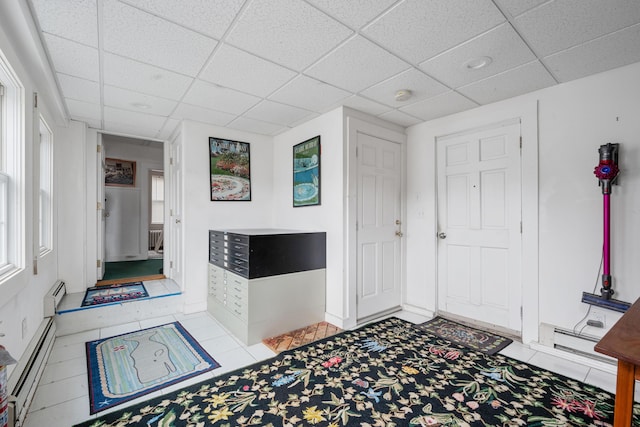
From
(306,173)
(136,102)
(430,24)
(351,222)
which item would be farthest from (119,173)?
(430,24)

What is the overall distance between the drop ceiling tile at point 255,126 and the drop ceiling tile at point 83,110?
1.46m

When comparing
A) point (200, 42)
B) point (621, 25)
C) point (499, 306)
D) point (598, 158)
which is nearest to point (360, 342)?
point (499, 306)

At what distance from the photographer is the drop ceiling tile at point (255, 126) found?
376 centimetres

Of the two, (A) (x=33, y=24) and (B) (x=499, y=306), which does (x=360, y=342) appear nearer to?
(B) (x=499, y=306)

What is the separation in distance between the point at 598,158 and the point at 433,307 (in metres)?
2.20

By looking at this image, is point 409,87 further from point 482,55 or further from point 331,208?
point 331,208

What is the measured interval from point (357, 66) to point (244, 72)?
3.09 feet

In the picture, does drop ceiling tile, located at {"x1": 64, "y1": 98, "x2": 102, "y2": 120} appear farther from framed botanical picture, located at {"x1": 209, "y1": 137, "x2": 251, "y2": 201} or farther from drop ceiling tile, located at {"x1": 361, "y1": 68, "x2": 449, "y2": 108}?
drop ceiling tile, located at {"x1": 361, "y1": 68, "x2": 449, "y2": 108}

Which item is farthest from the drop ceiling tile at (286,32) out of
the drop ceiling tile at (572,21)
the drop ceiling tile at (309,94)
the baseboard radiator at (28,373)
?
the baseboard radiator at (28,373)

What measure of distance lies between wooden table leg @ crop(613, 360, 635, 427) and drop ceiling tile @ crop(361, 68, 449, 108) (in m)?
2.24

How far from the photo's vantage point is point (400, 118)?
360 centimetres

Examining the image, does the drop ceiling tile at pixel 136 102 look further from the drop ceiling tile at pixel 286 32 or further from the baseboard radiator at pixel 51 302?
the baseboard radiator at pixel 51 302

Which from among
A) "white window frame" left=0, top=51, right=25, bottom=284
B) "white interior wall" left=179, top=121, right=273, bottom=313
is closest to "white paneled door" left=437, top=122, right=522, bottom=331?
"white interior wall" left=179, top=121, right=273, bottom=313

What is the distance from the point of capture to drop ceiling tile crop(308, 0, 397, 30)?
1.67 m
